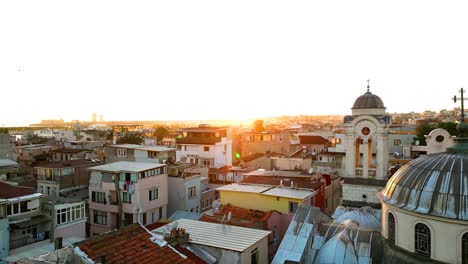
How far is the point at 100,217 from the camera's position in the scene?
106ft

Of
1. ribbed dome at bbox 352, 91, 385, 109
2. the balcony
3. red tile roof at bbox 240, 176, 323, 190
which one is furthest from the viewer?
the balcony

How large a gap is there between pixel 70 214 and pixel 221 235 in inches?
520

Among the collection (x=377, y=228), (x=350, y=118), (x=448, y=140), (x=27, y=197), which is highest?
(x=350, y=118)

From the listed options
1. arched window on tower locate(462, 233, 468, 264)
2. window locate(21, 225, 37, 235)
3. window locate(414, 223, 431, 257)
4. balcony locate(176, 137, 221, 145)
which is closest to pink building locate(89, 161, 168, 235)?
window locate(21, 225, 37, 235)

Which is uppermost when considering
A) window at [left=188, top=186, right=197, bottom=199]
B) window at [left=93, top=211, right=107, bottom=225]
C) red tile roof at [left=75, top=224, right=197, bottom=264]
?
red tile roof at [left=75, top=224, right=197, bottom=264]

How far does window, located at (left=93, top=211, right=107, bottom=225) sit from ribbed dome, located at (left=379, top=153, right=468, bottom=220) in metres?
24.0

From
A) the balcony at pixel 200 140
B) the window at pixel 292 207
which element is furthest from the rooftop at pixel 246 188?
the balcony at pixel 200 140

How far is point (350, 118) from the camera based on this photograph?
3006 cm

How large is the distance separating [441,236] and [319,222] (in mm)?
9395

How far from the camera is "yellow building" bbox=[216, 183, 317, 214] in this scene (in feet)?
88.9

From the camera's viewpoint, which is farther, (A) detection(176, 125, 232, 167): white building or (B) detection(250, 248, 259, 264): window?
(A) detection(176, 125, 232, 167): white building

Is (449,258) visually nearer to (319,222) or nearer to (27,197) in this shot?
(319,222)

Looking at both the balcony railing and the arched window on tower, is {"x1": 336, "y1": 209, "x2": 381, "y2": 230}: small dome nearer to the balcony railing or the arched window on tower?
the arched window on tower

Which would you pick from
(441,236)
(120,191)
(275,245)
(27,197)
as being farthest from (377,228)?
(27,197)
